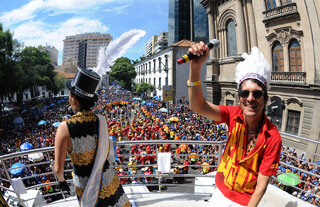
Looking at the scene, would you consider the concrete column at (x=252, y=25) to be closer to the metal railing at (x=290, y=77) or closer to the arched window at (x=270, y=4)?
the arched window at (x=270, y=4)

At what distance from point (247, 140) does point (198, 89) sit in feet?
1.92

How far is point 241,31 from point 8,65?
2525 centimetres

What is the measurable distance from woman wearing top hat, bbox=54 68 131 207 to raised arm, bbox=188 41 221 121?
101 cm

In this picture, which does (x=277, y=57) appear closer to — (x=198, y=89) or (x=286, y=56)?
(x=286, y=56)

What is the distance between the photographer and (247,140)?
1.70 m

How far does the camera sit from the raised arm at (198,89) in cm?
161

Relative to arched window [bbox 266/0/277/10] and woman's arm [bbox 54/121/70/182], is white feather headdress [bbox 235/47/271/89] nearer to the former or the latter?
woman's arm [bbox 54/121/70/182]

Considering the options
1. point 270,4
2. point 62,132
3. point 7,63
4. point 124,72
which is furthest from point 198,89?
point 124,72

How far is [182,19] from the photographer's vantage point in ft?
181

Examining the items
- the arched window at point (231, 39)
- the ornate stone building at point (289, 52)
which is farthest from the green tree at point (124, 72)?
the ornate stone building at point (289, 52)

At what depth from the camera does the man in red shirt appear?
151 centimetres

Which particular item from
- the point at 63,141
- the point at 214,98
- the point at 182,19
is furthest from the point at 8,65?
the point at 182,19

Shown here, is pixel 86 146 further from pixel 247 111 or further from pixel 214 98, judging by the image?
pixel 214 98

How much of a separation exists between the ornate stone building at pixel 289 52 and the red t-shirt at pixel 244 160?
11.3 m
